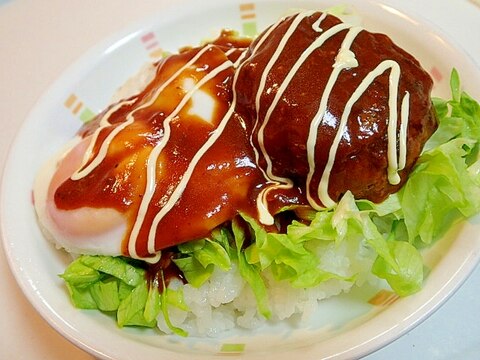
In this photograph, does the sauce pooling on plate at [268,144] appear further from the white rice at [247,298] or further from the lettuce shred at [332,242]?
the white rice at [247,298]

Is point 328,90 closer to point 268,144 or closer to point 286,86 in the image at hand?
point 286,86

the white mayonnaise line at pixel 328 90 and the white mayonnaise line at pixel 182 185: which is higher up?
the white mayonnaise line at pixel 328 90

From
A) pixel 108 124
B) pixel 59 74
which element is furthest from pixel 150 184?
pixel 59 74

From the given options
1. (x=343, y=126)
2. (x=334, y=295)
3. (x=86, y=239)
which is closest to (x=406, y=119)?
(x=343, y=126)

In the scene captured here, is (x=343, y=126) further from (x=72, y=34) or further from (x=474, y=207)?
(x=72, y=34)

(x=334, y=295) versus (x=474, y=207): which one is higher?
(x=474, y=207)

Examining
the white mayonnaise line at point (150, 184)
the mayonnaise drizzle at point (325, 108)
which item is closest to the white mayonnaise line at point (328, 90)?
the mayonnaise drizzle at point (325, 108)
